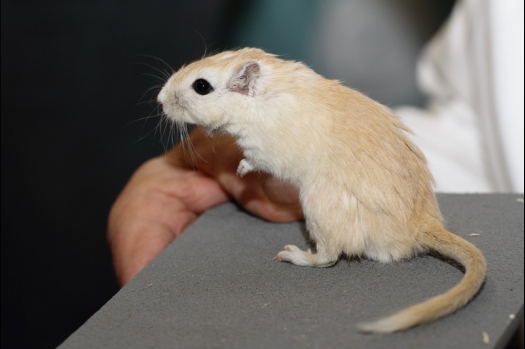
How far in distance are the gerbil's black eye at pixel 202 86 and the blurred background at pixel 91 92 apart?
6.36 ft

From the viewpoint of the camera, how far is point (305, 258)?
177 centimetres

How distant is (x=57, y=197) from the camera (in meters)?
4.10

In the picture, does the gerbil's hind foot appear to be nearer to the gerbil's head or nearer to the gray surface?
the gray surface

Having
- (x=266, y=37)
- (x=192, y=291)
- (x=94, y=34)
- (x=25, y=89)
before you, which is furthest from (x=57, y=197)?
(x=192, y=291)

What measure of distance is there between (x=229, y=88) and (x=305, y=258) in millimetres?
668

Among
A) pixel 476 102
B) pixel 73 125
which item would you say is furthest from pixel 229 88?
pixel 73 125

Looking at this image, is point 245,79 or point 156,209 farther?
→ point 156,209

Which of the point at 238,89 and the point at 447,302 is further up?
the point at 238,89

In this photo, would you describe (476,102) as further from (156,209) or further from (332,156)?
(156,209)

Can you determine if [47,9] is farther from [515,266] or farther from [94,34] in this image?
[515,266]

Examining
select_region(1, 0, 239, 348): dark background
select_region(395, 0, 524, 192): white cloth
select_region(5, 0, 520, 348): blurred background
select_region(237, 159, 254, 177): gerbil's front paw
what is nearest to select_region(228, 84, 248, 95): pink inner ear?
select_region(237, 159, 254, 177): gerbil's front paw

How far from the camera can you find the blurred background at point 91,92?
3.77 metres

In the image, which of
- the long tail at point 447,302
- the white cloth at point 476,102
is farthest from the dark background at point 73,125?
the long tail at point 447,302

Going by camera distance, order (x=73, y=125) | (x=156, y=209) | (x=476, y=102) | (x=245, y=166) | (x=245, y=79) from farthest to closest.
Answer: (x=73, y=125), (x=476, y=102), (x=156, y=209), (x=245, y=166), (x=245, y=79)
